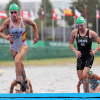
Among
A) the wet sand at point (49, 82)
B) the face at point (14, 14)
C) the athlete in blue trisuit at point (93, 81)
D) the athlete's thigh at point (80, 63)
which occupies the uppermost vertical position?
the face at point (14, 14)

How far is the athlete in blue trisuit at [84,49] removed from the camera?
21.4ft

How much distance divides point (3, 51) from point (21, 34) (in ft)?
38.5

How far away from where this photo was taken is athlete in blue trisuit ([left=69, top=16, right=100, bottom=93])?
654 centimetres

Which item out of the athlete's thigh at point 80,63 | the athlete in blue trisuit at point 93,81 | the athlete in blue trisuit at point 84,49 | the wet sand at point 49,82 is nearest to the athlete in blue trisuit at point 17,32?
the athlete in blue trisuit at point 84,49

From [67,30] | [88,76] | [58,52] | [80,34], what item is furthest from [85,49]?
[67,30]

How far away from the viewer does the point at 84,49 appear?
6.68 meters

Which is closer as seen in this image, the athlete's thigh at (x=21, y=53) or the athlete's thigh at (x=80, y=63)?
the athlete's thigh at (x=21, y=53)

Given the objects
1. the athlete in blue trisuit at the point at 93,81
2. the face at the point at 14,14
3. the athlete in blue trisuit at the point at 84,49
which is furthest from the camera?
the athlete in blue trisuit at the point at 93,81

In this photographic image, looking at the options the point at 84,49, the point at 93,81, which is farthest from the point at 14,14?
the point at 93,81

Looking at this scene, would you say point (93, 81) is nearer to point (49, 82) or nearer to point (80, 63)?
point (80, 63)

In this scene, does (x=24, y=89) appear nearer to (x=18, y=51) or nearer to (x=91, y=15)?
(x=18, y=51)

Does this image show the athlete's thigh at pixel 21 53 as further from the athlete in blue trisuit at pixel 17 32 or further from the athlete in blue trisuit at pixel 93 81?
the athlete in blue trisuit at pixel 93 81

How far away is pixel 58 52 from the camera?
21.2 meters

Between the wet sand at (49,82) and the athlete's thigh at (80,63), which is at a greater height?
the athlete's thigh at (80,63)
